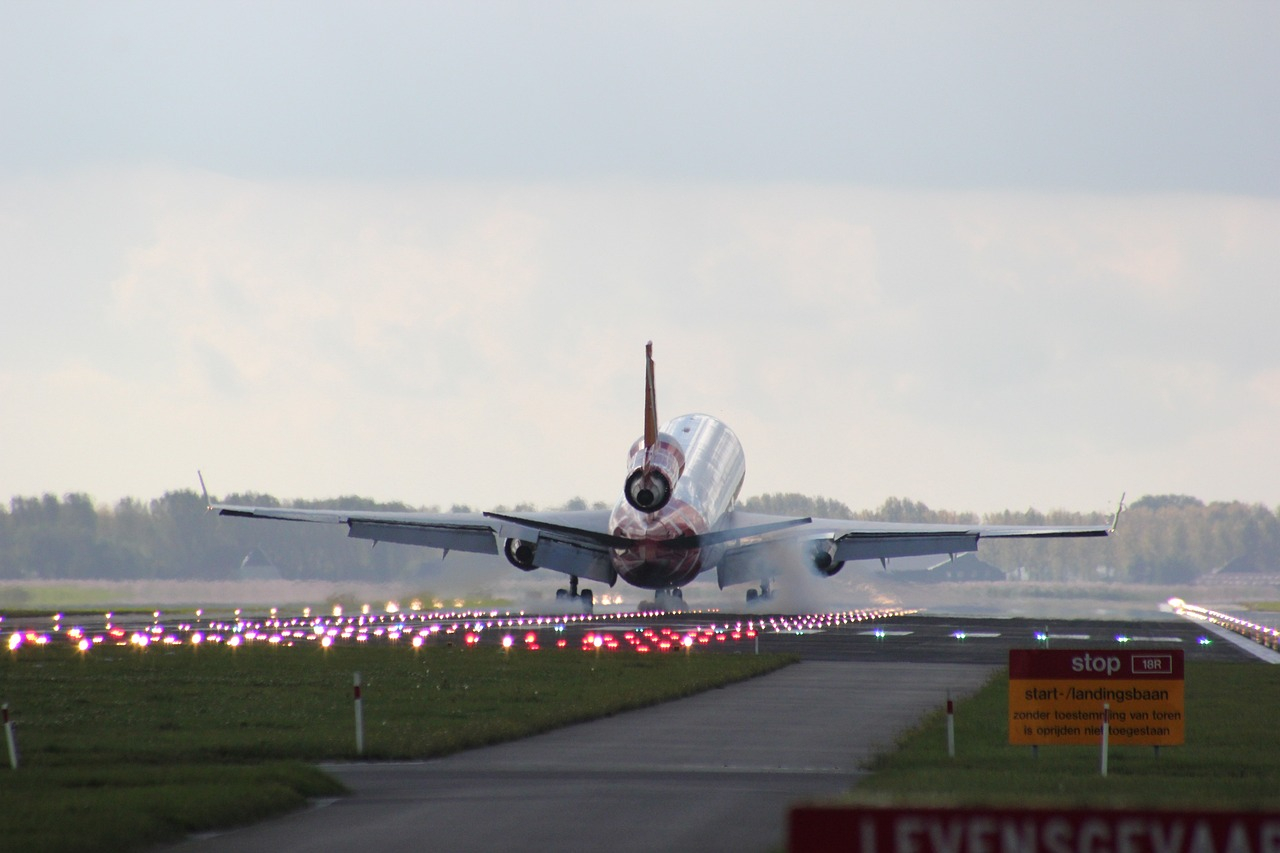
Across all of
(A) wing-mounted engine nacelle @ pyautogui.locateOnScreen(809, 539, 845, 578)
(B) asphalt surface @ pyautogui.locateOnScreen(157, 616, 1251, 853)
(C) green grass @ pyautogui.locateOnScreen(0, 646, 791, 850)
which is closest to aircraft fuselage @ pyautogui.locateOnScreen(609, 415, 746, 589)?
(A) wing-mounted engine nacelle @ pyautogui.locateOnScreen(809, 539, 845, 578)

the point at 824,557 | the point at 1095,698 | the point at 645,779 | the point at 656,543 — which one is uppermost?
the point at 656,543

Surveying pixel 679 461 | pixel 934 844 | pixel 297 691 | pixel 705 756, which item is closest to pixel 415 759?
pixel 705 756

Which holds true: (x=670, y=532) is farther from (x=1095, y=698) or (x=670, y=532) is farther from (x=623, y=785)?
(x=623, y=785)

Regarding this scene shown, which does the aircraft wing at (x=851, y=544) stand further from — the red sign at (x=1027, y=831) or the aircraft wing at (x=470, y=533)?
the red sign at (x=1027, y=831)

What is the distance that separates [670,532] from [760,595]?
1779cm

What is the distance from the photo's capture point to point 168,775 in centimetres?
2125

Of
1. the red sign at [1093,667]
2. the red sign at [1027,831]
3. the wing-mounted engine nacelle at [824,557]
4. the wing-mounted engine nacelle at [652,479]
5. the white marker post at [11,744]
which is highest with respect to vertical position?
the wing-mounted engine nacelle at [652,479]

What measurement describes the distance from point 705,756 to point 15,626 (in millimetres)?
48418

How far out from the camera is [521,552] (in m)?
71.9

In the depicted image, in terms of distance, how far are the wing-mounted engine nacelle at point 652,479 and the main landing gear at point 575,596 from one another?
12089 millimetres

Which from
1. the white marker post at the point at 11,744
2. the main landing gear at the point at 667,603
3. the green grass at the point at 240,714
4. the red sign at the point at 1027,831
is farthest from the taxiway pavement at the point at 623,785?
the main landing gear at the point at 667,603

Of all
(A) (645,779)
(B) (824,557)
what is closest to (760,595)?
(B) (824,557)

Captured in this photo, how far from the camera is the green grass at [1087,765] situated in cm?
1983

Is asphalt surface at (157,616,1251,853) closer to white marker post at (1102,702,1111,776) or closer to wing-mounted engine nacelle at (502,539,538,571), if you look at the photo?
white marker post at (1102,702,1111,776)
